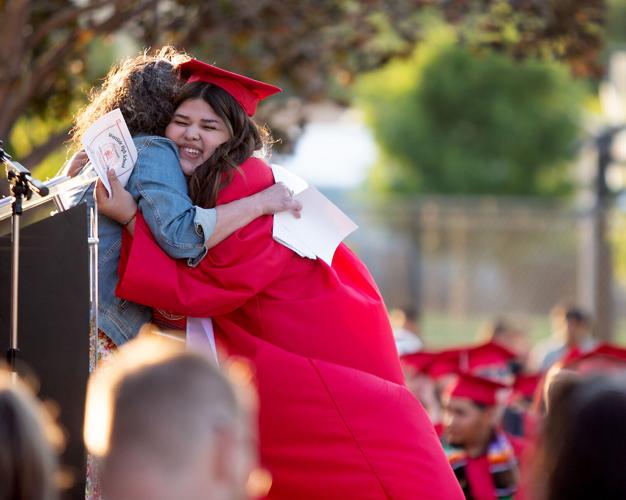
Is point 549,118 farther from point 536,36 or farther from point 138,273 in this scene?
point 138,273

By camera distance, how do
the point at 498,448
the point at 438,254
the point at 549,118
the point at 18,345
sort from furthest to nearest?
the point at 549,118
the point at 438,254
the point at 498,448
the point at 18,345

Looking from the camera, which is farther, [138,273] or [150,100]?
[150,100]

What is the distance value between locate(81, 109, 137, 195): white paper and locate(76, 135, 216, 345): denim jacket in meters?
0.04

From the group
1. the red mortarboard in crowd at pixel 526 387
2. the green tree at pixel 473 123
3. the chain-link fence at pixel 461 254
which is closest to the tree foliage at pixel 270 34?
the red mortarboard in crowd at pixel 526 387

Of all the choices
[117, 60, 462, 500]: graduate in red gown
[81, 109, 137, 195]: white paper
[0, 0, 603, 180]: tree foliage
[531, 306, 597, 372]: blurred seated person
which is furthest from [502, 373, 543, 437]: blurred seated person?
[81, 109, 137, 195]: white paper

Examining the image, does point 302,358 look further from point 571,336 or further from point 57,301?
point 571,336

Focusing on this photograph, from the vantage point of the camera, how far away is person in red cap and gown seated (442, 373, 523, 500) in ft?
20.8

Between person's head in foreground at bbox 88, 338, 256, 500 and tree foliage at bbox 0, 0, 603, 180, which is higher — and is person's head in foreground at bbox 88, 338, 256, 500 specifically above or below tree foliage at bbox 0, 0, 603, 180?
above

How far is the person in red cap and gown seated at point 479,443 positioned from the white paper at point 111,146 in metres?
2.72

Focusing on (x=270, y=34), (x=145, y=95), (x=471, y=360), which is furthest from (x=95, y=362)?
(x=471, y=360)

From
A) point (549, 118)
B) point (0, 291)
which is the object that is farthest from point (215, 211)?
point (549, 118)

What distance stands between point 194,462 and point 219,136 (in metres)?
2.32

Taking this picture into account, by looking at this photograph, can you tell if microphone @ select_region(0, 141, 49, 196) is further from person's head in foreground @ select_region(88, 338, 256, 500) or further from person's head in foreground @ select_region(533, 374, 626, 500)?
person's head in foreground @ select_region(533, 374, 626, 500)

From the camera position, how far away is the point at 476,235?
13.9m
